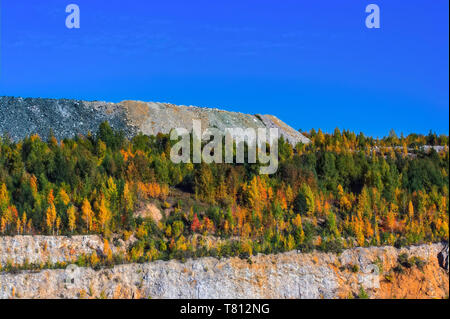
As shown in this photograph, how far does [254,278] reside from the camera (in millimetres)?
78750

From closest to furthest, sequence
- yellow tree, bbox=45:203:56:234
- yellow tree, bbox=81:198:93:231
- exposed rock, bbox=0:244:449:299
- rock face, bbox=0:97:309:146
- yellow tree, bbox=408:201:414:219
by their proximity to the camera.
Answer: exposed rock, bbox=0:244:449:299, yellow tree, bbox=45:203:56:234, yellow tree, bbox=81:198:93:231, yellow tree, bbox=408:201:414:219, rock face, bbox=0:97:309:146

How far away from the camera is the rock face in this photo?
14062 centimetres

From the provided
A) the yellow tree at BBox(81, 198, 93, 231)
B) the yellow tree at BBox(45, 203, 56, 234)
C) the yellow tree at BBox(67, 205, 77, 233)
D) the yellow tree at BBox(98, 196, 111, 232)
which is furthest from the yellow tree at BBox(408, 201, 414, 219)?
the yellow tree at BBox(45, 203, 56, 234)

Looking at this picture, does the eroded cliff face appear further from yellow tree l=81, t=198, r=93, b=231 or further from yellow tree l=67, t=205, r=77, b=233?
yellow tree l=81, t=198, r=93, b=231

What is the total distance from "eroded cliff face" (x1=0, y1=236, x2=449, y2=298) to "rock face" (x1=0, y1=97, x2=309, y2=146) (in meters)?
64.5

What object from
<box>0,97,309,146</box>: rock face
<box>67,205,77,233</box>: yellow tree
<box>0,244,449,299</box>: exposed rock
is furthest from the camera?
<box>0,97,309,146</box>: rock face

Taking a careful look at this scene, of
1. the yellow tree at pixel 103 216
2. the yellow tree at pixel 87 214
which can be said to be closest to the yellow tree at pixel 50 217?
the yellow tree at pixel 87 214

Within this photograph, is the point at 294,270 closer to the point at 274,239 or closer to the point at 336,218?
the point at 274,239

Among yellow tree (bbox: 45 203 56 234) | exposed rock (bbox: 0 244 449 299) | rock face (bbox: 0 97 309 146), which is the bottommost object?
exposed rock (bbox: 0 244 449 299)

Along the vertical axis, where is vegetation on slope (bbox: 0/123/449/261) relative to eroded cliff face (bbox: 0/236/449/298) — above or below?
above

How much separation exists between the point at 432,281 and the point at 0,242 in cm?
5728

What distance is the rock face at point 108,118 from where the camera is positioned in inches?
5536

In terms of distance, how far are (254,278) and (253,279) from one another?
7.3 inches
